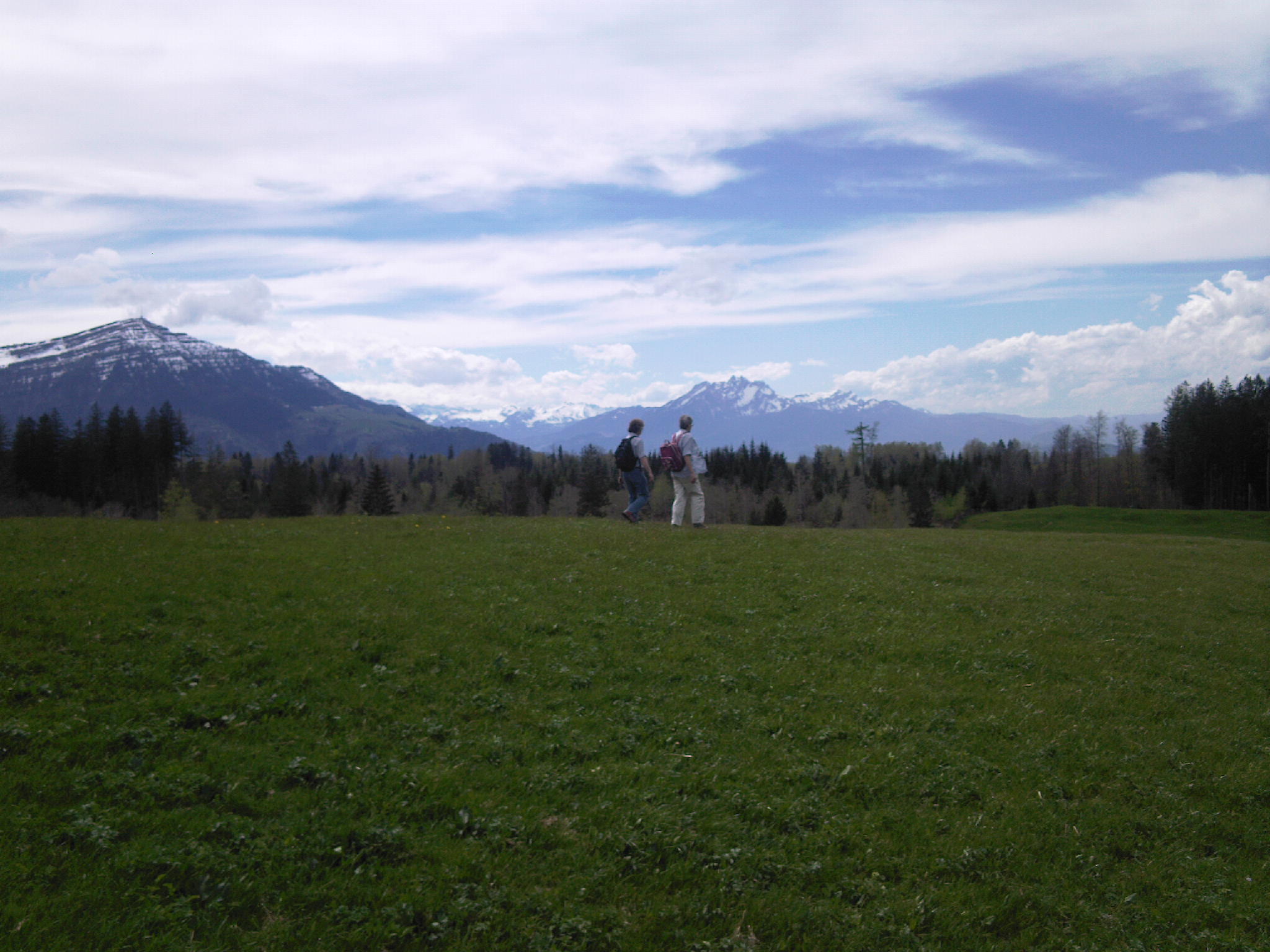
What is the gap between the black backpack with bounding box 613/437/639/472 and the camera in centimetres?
2694

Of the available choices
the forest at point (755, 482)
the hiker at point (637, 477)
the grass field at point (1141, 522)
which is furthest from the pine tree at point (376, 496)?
the grass field at point (1141, 522)

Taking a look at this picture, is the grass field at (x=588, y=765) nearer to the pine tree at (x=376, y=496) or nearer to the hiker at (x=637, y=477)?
the hiker at (x=637, y=477)

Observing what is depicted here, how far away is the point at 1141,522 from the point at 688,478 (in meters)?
99.7

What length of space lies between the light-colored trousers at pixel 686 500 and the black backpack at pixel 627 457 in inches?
65.6

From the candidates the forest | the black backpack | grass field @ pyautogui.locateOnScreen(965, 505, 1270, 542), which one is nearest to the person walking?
the black backpack

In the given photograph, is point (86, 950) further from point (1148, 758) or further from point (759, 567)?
point (759, 567)

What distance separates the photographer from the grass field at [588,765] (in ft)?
23.2

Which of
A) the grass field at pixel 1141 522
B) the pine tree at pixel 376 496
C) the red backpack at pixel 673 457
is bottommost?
the grass field at pixel 1141 522

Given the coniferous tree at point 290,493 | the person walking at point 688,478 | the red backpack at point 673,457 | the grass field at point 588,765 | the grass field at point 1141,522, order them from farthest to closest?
the coniferous tree at point 290,493
the grass field at point 1141,522
the red backpack at point 673,457
the person walking at point 688,478
the grass field at point 588,765

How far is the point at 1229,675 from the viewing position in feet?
56.2

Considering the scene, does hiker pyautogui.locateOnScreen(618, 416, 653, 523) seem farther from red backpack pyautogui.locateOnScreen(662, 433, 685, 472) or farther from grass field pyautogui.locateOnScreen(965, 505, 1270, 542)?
grass field pyautogui.locateOnScreen(965, 505, 1270, 542)

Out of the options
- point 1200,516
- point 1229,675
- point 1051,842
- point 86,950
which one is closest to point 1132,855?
point 1051,842

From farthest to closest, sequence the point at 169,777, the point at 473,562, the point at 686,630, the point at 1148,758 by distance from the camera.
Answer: the point at 473,562 → the point at 686,630 → the point at 1148,758 → the point at 169,777

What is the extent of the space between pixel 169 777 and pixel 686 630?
10.0m
